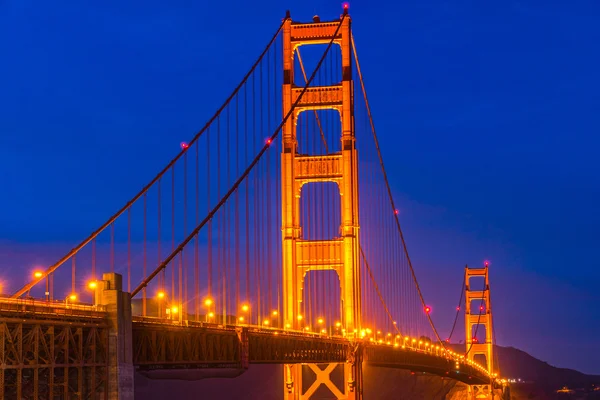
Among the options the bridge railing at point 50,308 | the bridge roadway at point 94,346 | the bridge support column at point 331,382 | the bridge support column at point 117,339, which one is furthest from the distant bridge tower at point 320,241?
the bridge railing at point 50,308

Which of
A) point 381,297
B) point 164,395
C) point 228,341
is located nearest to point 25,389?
point 228,341

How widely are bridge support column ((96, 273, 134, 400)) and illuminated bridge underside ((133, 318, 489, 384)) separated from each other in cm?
172

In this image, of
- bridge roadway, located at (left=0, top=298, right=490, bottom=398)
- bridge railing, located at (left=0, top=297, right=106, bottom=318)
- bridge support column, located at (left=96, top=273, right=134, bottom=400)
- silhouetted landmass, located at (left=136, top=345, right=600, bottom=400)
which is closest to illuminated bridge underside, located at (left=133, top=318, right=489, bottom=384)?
bridge roadway, located at (left=0, top=298, right=490, bottom=398)

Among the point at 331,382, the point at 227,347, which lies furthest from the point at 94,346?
the point at 331,382

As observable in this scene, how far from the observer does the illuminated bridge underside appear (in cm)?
3534

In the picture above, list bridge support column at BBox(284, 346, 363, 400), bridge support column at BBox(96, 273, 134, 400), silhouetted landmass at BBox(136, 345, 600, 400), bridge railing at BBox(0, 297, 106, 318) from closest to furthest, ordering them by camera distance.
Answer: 1. bridge railing at BBox(0, 297, 106, 318)
2. bridge support column at BBox(96, 273, 134, 400)
3. bridge support column at BBox(284, 346, 363, 400)
4. silhouetted landmass at BBox(136, 345, 600, 400)

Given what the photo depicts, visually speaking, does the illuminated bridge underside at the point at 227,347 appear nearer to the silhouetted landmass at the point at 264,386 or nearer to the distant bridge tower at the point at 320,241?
the distant bridge tower at the point at 320,241

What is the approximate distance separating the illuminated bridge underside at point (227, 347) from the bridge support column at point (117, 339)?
172cm

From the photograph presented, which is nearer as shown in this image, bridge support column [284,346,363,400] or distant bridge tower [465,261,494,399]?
bridge support column [284,346,363,400]

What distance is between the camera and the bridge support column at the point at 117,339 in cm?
3156

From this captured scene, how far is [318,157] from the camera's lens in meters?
62.1

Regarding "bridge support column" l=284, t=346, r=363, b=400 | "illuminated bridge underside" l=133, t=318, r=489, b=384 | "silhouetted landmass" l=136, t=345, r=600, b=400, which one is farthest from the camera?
"silhouetted landmass" l=136, t=345, r=600, b=400

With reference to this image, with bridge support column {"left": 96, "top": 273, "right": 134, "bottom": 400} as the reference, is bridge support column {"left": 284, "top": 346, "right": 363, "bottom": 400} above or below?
below

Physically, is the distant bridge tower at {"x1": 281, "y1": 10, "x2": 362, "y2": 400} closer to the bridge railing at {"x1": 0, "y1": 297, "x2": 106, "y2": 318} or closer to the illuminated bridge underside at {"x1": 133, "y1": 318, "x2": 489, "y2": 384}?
the illuminated bridge underside at {"x1": 133, "y1": 318, "x2": 489, "y2": 384}
